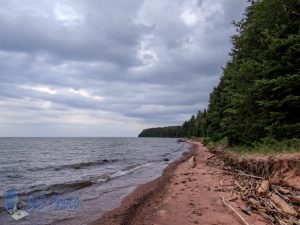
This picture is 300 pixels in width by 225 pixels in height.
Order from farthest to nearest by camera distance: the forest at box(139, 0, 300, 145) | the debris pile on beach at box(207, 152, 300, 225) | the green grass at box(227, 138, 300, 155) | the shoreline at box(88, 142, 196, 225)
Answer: the forest at box(139, 0, 300, 145) < the green grass at box(227, 138, 300, 155) < the shoreline at box(88, 142, 196, 225) < the debris pile on beach at box(207, 152, 300, 225)

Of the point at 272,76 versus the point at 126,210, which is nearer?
the point at 126,210

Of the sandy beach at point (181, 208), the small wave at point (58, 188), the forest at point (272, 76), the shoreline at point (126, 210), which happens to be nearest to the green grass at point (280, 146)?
the forest at point (272, 76)

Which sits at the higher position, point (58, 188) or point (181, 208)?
point (181, 208)

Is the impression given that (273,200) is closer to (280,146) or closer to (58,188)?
(280,146)

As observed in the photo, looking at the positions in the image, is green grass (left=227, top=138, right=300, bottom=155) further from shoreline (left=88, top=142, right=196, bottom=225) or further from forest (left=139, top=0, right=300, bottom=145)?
shoreline (left=88, top=142, right=196, bottom=225)

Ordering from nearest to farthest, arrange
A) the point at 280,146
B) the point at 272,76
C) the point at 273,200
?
the point at 273,200 → the point at 280,146 → the point at 272,76

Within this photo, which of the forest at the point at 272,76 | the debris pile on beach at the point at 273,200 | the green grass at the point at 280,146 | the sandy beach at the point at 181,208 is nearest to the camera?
the debris pile on beach at the point at 273,200

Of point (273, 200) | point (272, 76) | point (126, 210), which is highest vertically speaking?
point (272, 76)

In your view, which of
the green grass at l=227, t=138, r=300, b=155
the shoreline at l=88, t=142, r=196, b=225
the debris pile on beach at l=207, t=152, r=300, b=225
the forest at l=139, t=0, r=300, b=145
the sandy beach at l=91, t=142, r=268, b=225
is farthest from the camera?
the forest at l=139, t=0, r=300, b=145

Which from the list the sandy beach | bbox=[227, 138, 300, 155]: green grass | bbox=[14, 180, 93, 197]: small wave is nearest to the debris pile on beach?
the sandy beach

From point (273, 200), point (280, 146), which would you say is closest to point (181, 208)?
point (273, 200)

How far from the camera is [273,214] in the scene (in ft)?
27.4

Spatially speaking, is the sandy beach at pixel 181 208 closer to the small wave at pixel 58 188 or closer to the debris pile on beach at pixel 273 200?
the debris pile on beach at pixel 273 200

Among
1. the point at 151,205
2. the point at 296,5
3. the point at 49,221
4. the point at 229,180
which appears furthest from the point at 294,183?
the point at 296,5
